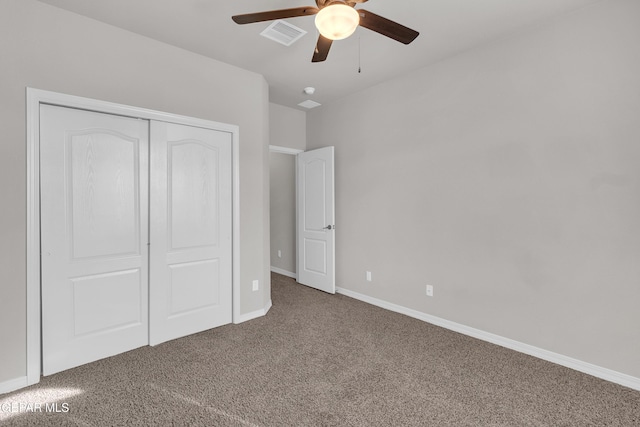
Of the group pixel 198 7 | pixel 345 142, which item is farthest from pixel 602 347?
pixel 198 7

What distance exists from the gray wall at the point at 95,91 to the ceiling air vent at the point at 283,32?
0.77 m

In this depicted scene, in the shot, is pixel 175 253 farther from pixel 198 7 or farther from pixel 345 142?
pixel 345 142

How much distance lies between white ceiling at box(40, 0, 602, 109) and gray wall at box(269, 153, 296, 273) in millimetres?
2132

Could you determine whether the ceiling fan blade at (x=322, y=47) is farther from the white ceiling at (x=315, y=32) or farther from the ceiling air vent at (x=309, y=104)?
the ceiling air vent at (x=309, y=104)

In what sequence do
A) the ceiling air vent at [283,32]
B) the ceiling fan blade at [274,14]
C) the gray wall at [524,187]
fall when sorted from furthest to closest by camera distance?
the ceiling air vent at [283,32] < the gray wall at [524,187] < the ceiling fan blade at [274,14]

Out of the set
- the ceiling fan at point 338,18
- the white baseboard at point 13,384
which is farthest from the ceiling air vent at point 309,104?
the white baseboard at point 13,384

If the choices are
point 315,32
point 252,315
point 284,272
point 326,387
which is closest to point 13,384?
point 252,315

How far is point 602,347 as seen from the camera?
233 cm

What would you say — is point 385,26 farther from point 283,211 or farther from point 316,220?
point 283,211

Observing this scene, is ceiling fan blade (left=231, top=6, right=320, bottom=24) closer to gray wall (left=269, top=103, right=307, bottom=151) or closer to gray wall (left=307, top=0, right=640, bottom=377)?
gray wall (left=307, top=0, right=640, bottom=377)

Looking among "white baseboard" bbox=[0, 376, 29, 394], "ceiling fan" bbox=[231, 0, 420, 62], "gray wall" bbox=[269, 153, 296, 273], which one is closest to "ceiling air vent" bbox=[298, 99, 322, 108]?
"gray wall" bbox=[269, 153, 296, 273]

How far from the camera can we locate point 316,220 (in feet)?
14.9

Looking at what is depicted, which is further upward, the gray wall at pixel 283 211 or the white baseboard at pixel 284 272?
the gray wall at pixel 283 211

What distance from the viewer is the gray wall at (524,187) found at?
7.41 ft
